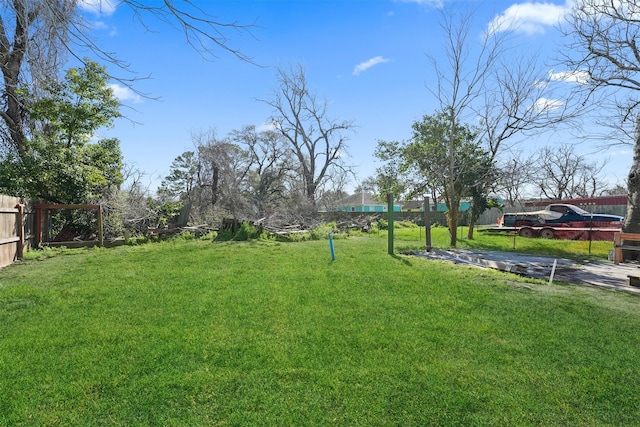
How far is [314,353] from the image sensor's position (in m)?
3.40

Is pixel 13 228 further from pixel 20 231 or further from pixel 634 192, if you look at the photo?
pixel 634 192

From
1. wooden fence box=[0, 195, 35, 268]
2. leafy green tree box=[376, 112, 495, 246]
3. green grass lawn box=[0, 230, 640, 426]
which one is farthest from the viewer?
leafy green tree box=[376, 112, 495, 246]

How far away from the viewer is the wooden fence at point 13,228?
7.82m

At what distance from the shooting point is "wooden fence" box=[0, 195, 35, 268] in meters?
7.82

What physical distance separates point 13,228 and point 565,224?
66.9ft

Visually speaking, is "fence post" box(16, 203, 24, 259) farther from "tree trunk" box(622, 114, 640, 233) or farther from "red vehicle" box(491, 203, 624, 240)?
"red vehicle" box(491, 203, 624, 240)

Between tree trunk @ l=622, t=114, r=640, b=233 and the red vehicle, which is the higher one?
tree trunk @ l=622, t=114, r=640, b=233

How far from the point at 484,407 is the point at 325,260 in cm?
619

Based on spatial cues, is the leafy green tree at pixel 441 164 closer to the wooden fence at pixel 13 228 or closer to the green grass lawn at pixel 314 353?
the green grass lawn at pixel 314 353

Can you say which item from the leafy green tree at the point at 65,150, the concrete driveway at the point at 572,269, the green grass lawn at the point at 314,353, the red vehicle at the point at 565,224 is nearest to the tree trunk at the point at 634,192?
the concrete driveway at the point at 572,269

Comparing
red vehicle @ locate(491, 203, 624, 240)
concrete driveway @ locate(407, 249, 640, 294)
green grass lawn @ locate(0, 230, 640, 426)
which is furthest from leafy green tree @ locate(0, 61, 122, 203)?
red vehicle @ locate(491, 203, 624, 240)

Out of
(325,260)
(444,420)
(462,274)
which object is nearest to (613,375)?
(444,420)

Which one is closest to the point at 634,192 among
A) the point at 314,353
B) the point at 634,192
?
the point at 634,192

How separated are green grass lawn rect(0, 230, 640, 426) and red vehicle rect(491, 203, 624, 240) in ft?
36.8
